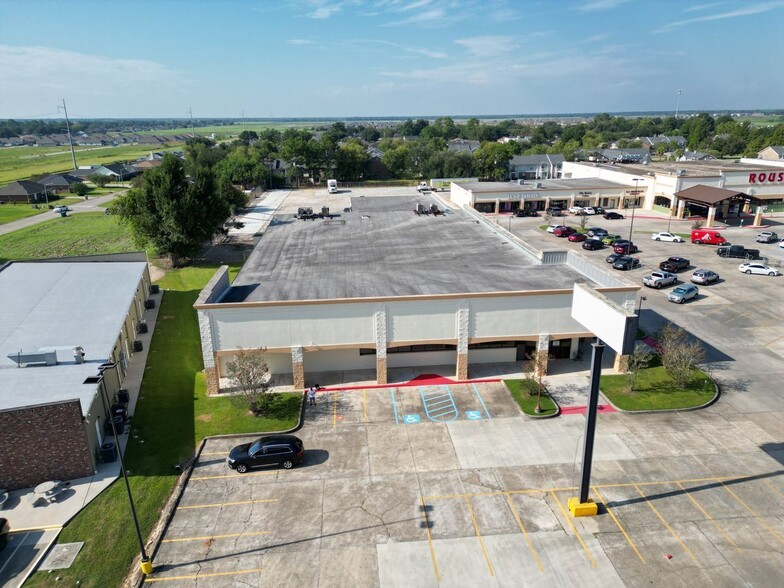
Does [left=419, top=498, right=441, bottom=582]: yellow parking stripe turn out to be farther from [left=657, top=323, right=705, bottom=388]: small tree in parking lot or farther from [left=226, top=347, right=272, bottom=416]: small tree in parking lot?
[left=657, top=323, right=705, bottom=388]: small tree in parking lot

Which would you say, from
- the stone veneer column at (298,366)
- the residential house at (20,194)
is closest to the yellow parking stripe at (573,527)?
the stone veneer column at (298,366)

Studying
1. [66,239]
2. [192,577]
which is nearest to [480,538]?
[192,577]

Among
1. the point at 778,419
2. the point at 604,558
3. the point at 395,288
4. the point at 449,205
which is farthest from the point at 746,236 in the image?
the point at 604,558

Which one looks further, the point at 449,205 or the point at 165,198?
the point at 449,205

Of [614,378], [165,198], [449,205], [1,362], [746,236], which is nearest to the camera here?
[1,362]

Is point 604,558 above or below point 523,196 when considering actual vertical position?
below

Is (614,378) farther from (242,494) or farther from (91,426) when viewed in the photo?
(91,426)

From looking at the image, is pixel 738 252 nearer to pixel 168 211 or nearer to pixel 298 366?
pixel 298 366

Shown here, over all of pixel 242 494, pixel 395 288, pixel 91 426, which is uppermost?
pixel 395 288
